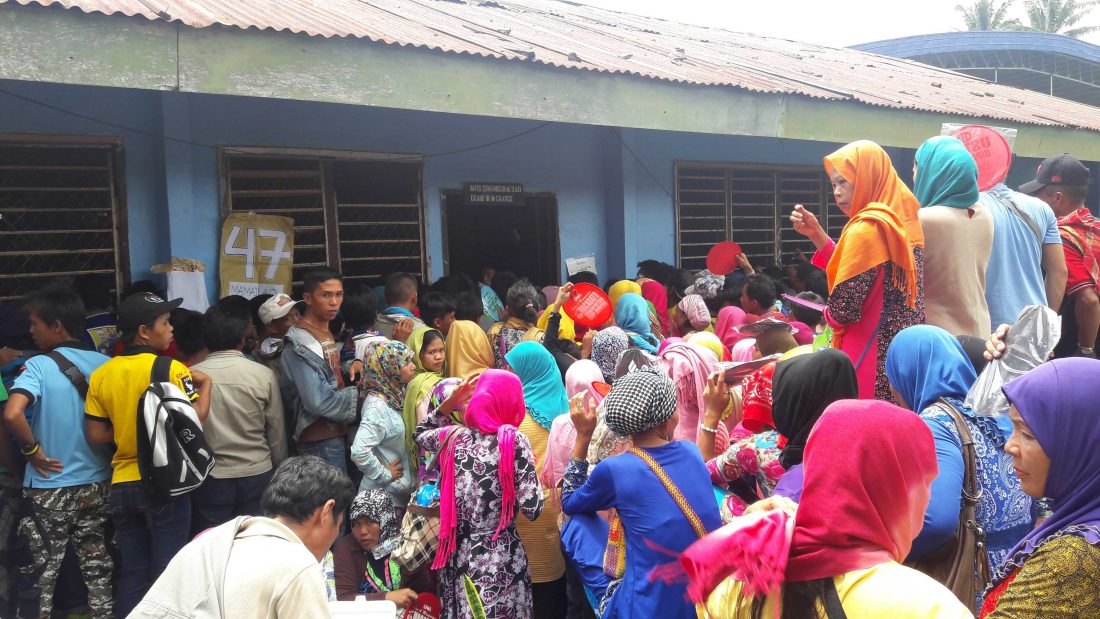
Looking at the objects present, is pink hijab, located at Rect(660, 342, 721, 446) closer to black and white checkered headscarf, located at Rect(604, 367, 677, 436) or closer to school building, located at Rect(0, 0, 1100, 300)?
black and white checkered headscarf, located at Rect(604, 367, 677, 436)

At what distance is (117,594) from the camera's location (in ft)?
14.6

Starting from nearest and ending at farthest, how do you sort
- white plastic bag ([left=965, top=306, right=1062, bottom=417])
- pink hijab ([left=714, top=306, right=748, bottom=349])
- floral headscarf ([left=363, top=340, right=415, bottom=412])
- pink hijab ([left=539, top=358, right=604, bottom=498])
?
white plastic bag ([left=965, top=306, right=1062, bottom=417]) < pink hijab ([left=539, top=358, right=604, bottom=498]) < floral headscarf ([left=363, top=340, right=415, bottom=412]) < pink hijab ([left=714, top=306, right=748, bottom=349])

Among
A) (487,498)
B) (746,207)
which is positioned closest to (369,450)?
(487,498)

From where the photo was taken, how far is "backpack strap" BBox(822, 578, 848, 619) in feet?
5.49

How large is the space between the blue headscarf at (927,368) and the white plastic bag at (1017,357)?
5 cm

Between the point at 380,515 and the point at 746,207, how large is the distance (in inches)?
269

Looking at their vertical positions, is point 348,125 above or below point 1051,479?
above

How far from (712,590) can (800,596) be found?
0.18m

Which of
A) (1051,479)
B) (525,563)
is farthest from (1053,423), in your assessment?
(525,563)

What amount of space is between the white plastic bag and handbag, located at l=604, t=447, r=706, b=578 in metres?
0.95

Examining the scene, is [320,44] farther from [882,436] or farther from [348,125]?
[882,436]

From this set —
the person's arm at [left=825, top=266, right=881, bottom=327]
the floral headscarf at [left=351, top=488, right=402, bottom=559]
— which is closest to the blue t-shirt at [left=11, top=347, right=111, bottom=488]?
the floral headscarf at [left=351, top=488, right=402, bottom=559]

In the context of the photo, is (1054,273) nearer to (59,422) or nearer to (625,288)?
(625,288)

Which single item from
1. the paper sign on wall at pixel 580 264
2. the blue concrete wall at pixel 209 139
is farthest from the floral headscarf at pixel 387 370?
the paper sign on wall at pixel 580 264
